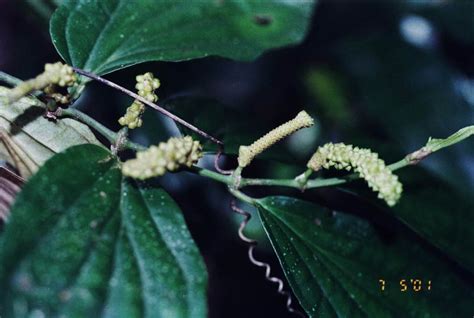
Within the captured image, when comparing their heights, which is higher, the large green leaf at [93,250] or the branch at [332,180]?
the branch at [332,180]

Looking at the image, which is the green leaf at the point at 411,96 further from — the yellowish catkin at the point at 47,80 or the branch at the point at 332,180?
the yellowish catkin at the point at 47,80

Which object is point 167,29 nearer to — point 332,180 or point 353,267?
point 332,180

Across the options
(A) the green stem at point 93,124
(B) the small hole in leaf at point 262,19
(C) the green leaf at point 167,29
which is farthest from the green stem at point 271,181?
(B) the small hole in leaf at point 262,19

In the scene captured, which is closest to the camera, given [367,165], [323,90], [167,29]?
[367,165]

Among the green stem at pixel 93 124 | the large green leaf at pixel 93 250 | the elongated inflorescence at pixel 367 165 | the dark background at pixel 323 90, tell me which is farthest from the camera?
the dark background at pixel 323 90

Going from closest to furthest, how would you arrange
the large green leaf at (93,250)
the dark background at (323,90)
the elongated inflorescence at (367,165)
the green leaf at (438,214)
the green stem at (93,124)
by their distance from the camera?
the large green leaf at (93,250), the elongated inflorescence at (367,165), the green stem at (93,124), the green leaf at (438,214), the dark background at (323,90)

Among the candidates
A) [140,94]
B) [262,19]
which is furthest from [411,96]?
[140,94]

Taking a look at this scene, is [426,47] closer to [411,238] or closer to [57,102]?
[411,238]

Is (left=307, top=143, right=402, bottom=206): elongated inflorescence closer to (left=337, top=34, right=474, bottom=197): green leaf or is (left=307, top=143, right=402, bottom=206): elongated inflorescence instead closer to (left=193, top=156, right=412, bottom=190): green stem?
(left=193, top=156, right=412, bottom=190): green stem
